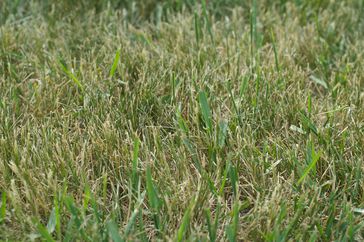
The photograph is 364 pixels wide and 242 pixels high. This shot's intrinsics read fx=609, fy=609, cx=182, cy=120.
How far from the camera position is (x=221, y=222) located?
158 centimetres

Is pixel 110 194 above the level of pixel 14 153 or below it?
below

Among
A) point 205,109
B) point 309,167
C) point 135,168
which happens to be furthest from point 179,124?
point 309,167

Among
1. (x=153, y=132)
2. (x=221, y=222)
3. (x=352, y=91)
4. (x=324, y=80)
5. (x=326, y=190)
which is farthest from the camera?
(x=324, y=80)

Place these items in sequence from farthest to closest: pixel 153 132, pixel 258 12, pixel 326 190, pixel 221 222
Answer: pixel 258 12
pixel 153 132
pixel 326 190
pixel 221 222

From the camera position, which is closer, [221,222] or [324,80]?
[221,222]

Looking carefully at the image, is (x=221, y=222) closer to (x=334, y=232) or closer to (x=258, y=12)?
(x=334, y=232)

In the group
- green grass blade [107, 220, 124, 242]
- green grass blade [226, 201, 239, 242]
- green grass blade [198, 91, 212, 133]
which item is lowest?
Answer: green grass blade [226, 201, 239, 242]

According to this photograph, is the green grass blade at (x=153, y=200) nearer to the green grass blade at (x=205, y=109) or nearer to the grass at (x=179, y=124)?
the grass at (x=179, y=124)

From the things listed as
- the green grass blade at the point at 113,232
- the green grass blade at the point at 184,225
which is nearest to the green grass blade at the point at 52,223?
the green grass blade at the point at 113,232

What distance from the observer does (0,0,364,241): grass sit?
60.4 inches

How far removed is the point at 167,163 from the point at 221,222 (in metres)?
0.25

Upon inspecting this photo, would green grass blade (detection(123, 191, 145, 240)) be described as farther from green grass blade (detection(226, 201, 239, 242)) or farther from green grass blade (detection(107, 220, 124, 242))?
green grass blade (detection(226, 201, 239, 242))

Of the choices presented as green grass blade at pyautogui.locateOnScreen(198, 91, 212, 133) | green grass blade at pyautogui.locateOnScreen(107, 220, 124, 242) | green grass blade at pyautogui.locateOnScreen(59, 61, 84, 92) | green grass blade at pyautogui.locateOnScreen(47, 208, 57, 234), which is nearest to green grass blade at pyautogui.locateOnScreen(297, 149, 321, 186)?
green grass blade at pyautogui.locateOnScreen(198, 91, 212, 133)

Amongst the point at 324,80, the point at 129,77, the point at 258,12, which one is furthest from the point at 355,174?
the point at 258,12
